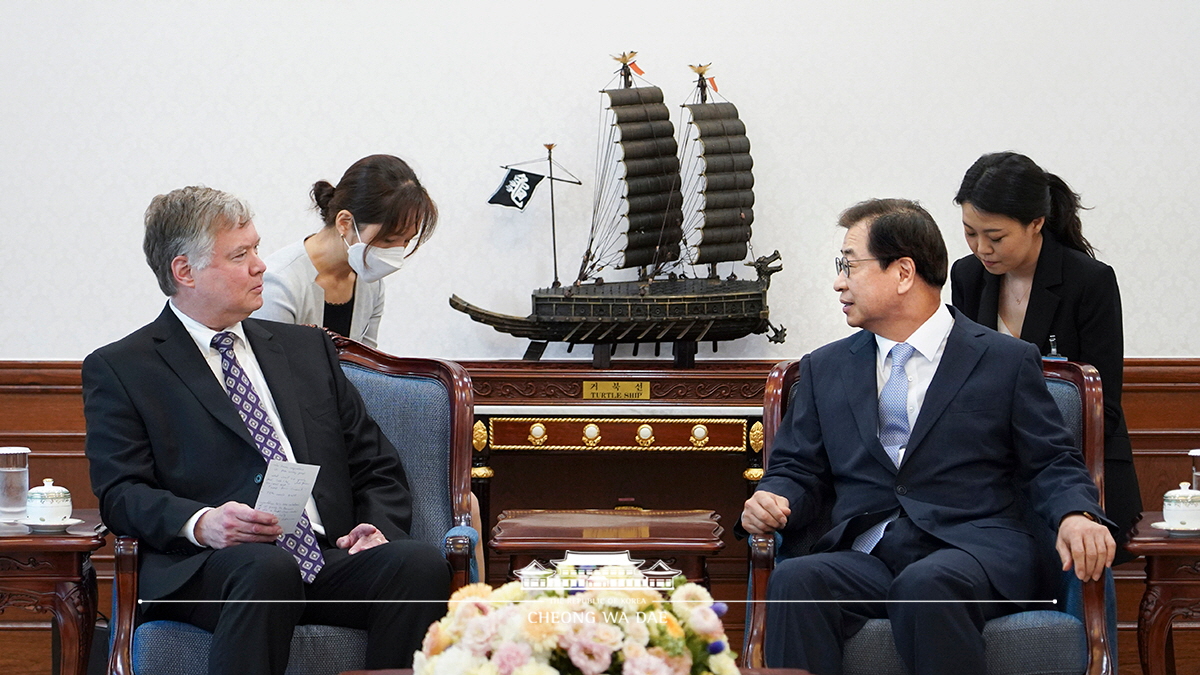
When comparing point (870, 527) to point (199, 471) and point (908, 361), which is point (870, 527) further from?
point (199, 471)

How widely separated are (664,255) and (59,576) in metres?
2.46

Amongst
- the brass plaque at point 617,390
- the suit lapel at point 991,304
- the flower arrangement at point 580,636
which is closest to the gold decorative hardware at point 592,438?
the brass plaque at point 617,390

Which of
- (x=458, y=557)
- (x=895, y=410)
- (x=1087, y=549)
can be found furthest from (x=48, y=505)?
(x=1087, y=549)

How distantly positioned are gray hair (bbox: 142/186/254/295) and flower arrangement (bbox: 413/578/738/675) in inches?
54.5

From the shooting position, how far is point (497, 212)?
187 inches

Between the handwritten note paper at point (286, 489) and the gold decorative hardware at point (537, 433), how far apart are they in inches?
64.5

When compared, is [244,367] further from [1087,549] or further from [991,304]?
[991,304]

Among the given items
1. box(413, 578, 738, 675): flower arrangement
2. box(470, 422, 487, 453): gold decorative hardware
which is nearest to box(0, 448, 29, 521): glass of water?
box(470, 422, 487, 453): gold decorative hardware

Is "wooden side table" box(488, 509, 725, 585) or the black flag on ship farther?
the black flag on ship

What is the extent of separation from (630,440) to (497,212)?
1.10m

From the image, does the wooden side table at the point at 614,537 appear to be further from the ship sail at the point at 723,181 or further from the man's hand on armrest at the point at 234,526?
the ship sail at the point at 723,181

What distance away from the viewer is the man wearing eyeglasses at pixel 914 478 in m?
2.59

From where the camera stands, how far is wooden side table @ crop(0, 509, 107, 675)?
111 inches

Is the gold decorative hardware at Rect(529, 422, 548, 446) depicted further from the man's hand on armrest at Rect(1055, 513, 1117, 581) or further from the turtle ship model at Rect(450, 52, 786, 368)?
the man's hand on armrest at Rect(1055, 513, 1117, 581)
